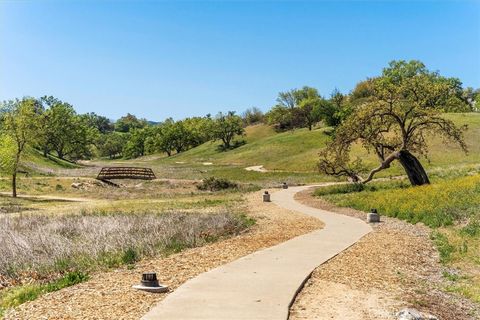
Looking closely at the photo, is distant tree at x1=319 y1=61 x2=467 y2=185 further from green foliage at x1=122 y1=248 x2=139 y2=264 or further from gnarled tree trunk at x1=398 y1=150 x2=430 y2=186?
green foliage at x1=122 y1=248 x2=139 y2=264

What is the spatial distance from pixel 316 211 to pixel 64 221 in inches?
474

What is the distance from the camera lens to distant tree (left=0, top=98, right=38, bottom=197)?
42.5m

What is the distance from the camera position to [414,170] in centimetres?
3250

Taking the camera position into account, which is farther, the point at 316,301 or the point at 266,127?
the point at 266,127

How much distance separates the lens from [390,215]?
74.9 feet

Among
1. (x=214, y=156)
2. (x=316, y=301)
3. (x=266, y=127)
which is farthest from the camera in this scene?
(x=266, y=127)

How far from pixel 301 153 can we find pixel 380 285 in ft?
251

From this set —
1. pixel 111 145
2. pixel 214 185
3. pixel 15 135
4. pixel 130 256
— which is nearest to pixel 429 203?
pixel 130 256

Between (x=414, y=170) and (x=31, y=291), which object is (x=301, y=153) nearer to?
(x=414, y=170)

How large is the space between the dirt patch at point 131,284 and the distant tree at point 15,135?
3149cm

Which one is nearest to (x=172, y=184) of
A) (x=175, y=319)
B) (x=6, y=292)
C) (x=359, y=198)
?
(x=359, y=198)

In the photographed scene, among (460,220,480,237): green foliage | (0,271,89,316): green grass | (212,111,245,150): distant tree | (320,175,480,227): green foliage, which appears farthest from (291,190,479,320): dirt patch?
(212,111,245,150): distant tree

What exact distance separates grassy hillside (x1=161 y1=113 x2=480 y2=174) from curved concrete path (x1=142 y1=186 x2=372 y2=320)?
3573 cm

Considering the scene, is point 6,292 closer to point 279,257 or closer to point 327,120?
point 279,257
